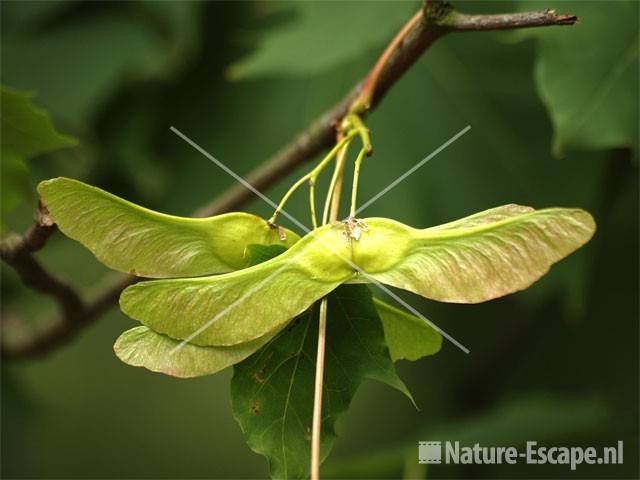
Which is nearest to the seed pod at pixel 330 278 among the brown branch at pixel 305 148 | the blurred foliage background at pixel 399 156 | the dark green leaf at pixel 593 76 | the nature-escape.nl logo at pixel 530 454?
the brown branch at pixel 305 148

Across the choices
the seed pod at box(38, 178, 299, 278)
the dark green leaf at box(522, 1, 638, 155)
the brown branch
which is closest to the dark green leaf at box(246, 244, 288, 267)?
the seed pod at box(38, 178, 299, 278)

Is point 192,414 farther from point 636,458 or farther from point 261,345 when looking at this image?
point 261,345

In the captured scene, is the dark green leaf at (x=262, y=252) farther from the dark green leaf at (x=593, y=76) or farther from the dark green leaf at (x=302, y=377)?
the dark green leaf at (x=593, y=76)

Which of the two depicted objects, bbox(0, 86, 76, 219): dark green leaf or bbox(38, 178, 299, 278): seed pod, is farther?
bbox(0, 86, 76, 219): dark green leaf

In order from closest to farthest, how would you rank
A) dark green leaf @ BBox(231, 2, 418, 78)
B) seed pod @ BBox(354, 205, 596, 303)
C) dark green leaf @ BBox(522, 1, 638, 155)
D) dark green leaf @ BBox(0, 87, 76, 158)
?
seed pod @ BBox(354, 205, 596, 303), dark green leaf @ BBox(0, 87, 76, 158), dark green leaf @ BBox(522, 1, 638, 155), dark green leaf @ BBox(231, 2, 418, 78)

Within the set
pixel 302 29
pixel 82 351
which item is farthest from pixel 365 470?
pixel 82 351

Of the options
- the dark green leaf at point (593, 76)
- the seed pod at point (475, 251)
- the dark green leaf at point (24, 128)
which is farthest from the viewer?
the dark green leaf at point (593, 76)

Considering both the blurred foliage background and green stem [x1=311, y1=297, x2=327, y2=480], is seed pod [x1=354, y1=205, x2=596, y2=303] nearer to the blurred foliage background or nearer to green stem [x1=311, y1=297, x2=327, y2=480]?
green stem [x1=311, y1=297, x2=327, y2=480]
